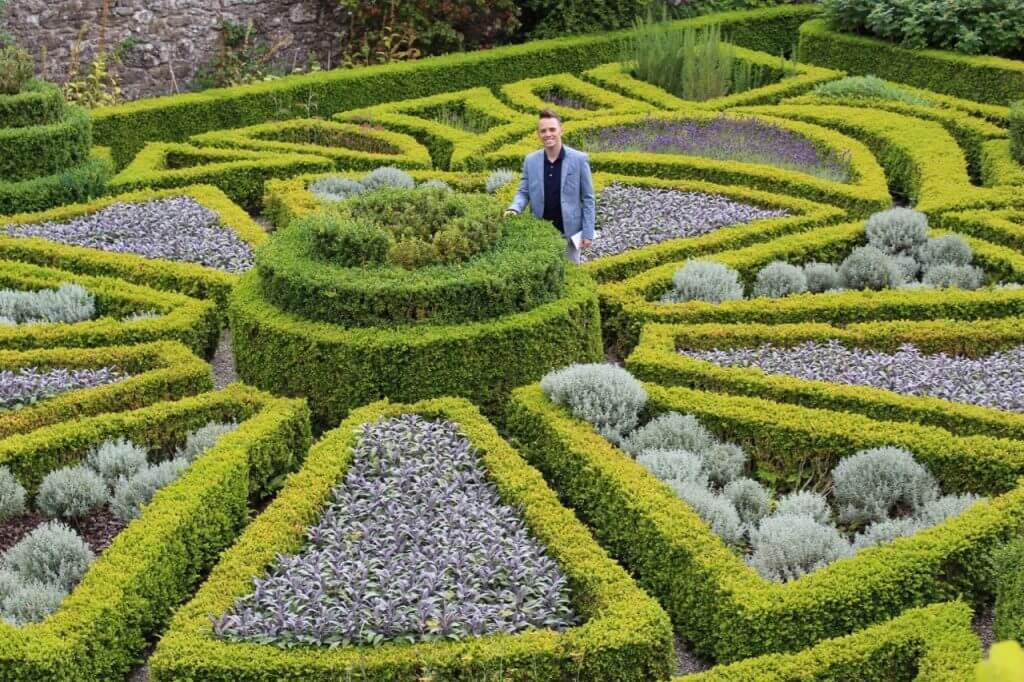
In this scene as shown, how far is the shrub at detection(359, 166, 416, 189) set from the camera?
13062 mm

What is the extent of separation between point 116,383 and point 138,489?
1.45 m

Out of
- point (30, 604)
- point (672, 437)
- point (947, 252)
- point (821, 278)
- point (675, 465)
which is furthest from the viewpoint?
point (947, 252)

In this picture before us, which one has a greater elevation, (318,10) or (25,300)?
(318,10)

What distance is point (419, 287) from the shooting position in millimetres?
8914

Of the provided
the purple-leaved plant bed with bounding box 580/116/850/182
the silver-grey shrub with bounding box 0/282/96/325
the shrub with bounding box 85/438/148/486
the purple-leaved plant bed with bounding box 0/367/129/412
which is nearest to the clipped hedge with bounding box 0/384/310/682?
the shrub with bounding box 85/438/148/486

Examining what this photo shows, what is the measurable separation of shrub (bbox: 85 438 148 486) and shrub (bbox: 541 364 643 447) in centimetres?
284

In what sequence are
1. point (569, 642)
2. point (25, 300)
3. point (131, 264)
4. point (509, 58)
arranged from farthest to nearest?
1. point (509, 58)
2. point (131, 264)
3. point (25, 300)
4. point (569, 642)

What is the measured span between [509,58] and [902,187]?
7325 millimetres

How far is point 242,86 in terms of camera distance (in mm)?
17562

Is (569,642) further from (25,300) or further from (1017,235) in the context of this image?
(1017,235)

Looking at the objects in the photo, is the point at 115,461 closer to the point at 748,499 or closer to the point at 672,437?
the point at 672,437

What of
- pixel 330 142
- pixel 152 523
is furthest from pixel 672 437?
pixel 330 142

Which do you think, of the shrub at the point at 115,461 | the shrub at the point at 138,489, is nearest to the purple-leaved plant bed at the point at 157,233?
the shrub at the point at 115,461

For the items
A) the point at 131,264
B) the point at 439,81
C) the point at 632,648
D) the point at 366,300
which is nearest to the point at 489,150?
the point at 439,81
